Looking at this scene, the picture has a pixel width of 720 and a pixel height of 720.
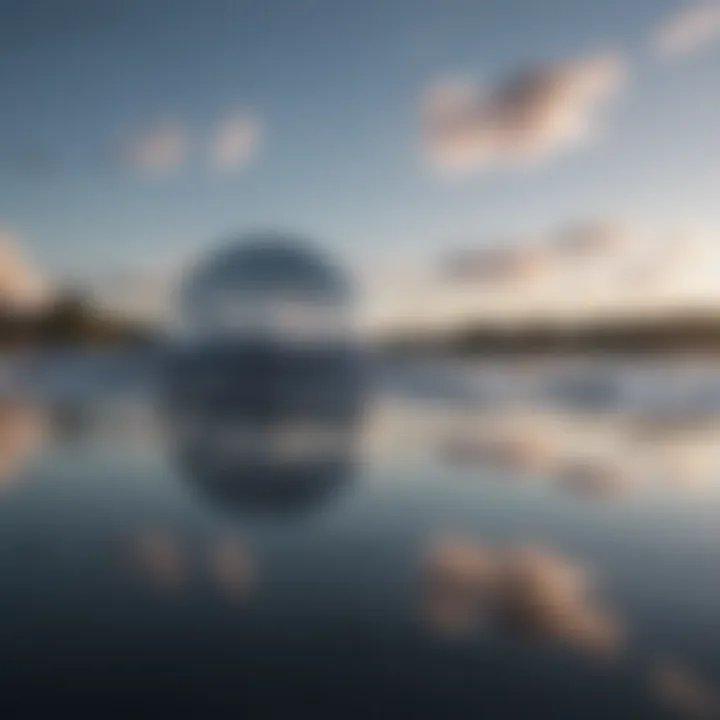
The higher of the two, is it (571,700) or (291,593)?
(291,593)

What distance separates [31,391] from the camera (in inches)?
989

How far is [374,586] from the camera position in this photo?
18.2 feet

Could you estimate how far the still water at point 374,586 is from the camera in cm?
400

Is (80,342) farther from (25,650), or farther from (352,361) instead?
(25,650)

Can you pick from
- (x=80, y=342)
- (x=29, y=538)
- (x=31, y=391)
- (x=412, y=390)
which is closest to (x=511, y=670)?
(x=29, y=538)

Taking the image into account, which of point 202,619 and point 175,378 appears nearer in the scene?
point 202,619

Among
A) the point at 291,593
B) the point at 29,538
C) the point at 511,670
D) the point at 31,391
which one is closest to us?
the point at 511,670

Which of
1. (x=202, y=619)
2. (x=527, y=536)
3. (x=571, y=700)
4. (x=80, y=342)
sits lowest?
(x=571, y=700)

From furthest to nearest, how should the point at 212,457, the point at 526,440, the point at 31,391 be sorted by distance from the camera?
A: the point at 31,391, the point at 526,440, the point at 212,457

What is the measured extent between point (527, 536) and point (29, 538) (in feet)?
15.4

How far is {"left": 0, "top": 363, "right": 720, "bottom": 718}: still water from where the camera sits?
4.00 metres

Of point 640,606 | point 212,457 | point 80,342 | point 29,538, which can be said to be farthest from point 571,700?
point 80,342

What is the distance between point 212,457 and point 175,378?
22.0 m

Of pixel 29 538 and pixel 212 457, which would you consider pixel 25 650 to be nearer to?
pixel 29 538
